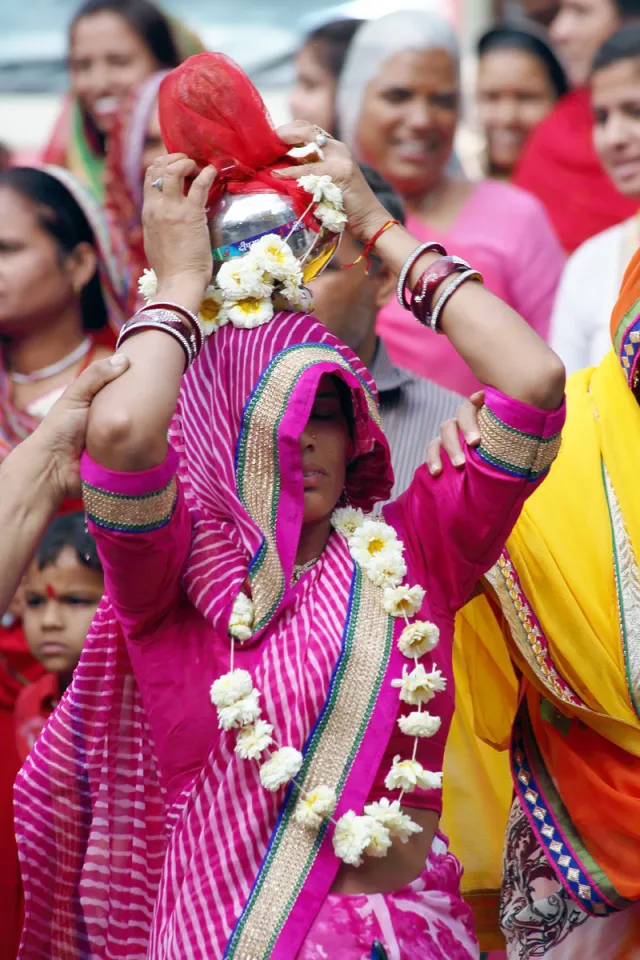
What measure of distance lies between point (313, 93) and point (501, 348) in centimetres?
415

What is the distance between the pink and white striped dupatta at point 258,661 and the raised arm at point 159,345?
4.9 inches

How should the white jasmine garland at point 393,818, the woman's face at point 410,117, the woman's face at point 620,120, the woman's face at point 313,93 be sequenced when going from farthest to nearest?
the woman's face at point 313,93 < the woman's face at point 410,117 < the woman's face at point 620,120 < the white jasmine garland at point 393,818

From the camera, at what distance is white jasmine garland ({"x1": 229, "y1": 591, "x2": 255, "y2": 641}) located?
2459 millimetres

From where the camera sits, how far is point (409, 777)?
2.43 m

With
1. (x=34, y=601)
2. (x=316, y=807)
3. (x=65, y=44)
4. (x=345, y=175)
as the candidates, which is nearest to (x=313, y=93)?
(x=34, y=601)

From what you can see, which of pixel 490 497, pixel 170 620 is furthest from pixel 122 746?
pixel 490 497

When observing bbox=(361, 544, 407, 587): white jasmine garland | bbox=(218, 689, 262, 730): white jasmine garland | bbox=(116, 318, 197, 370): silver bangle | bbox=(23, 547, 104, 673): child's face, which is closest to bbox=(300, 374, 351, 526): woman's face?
bbox=(361, 544, 407, 587): white jasmine garland

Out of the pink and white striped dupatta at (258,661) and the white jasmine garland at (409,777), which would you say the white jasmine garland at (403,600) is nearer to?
the pink and white striped dupatta at (258,661)

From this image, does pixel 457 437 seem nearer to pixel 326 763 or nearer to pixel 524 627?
pixel 524 627

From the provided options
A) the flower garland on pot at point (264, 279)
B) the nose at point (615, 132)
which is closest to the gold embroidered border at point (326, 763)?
the flower garland on pot at point (264, 279)

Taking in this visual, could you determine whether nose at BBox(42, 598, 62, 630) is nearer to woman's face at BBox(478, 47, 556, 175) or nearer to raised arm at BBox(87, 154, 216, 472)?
raised arm at BBox(87, 154, 216, 472)

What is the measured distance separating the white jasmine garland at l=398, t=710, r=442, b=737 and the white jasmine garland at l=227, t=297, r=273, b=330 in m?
0.68

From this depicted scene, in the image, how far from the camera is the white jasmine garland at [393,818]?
7.87ft

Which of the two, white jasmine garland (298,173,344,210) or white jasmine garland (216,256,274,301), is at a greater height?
white jasmine garland (298,173,344,210)
